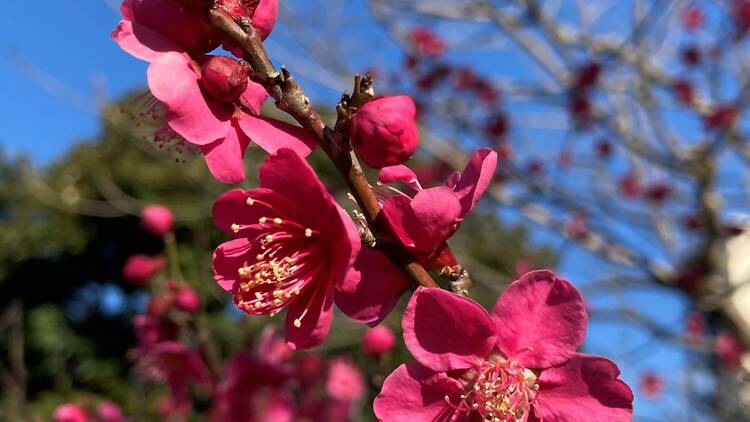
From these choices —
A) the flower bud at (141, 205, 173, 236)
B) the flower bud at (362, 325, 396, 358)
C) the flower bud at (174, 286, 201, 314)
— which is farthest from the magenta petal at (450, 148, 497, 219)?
the flower bud at (141, 205, 173, 236)

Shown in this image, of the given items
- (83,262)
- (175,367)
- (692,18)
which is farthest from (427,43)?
(83,262)

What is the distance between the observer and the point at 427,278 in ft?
2.46

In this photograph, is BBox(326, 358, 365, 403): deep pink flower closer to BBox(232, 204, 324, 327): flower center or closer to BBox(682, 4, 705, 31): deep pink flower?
BBox(232, 204, 324, 327): flower center

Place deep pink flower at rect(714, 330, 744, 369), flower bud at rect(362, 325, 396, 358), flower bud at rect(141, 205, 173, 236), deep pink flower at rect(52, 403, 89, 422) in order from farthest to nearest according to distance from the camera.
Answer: deep pink flower at rect(714, 330, 744, 369)
deep pink flower at rect(52, 403, 89, 422)
flower bud at rect(141, 205, 173, 236)
flower bud at rect(362, 325, 396, 358)

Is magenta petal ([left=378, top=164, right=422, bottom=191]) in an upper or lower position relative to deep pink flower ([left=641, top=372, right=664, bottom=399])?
lower

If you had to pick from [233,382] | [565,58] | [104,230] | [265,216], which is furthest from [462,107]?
[104,230]

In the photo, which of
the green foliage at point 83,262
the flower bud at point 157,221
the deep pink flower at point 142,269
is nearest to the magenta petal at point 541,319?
the flower bud at point 157,221

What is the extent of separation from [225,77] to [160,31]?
0.12 m

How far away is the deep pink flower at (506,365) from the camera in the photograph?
28.7 inches

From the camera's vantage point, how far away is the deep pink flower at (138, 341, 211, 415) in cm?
217

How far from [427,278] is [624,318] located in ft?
11.4

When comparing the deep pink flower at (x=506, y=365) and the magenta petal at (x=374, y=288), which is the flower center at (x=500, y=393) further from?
the magenta petal at (x=374, y=288)

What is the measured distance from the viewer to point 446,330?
75cm

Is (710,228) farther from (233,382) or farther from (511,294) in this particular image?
(511,294)
